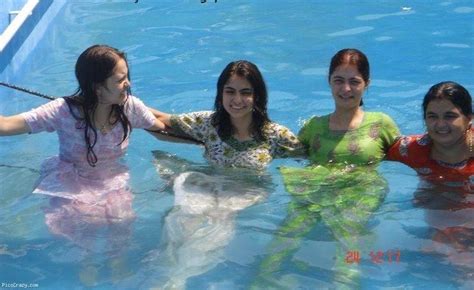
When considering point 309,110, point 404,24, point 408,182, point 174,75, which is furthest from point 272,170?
point 404,24

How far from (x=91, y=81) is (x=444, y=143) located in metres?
1.97

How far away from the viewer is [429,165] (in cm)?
461

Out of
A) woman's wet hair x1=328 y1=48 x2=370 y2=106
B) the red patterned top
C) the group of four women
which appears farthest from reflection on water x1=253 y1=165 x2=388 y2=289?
woman's wet hair x1=328 y1=48 x2=370 y2=106

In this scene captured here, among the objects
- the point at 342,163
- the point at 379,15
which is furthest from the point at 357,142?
the point at 379,15

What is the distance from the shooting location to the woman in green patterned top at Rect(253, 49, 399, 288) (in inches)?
179

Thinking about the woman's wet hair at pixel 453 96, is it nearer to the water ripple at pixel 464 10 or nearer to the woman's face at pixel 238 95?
the woman's face at pixel 238 95

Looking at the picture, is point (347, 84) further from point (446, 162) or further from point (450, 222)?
point (450, 222)

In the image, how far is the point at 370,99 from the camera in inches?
278

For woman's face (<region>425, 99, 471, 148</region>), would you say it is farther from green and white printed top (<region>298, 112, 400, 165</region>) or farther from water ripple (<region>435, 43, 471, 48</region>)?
water ripple (<region>435, 43, 471, 48</region>)

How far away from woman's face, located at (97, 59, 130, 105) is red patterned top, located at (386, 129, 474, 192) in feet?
5.22

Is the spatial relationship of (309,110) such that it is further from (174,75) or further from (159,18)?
(159,18)

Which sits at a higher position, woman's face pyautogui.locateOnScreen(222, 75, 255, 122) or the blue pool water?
woman's face pyautogui.locateOnScreen(222, 75, 255, 122)

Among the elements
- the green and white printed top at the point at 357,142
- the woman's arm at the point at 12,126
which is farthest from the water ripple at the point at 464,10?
the woman's arm at the point at 12,126

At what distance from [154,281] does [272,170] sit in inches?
47.5
